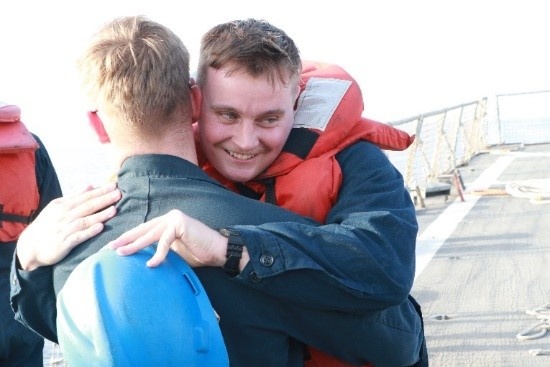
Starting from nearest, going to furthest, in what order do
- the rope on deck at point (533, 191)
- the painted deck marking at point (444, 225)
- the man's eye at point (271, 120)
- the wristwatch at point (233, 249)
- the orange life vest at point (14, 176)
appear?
the wristwatch at point (233, 249), the man's eye at point (271, 120), the orange life vest at point (14, 176), the painted deck marking at point (444, 225), the rope on deck at point (533, 191)

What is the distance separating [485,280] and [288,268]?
534 centimetres

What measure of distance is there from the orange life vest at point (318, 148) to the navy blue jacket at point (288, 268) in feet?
0.29

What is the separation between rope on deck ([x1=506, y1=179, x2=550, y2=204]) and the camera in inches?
421

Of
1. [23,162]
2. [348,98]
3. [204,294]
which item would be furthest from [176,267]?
[23,162]

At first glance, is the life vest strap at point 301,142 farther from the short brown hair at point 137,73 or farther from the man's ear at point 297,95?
the short brown hair at point 137,73

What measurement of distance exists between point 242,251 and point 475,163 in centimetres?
1506

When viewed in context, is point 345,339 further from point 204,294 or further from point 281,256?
point 204,294

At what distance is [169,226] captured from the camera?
186 cm

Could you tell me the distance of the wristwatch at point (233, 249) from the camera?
1.95 metres

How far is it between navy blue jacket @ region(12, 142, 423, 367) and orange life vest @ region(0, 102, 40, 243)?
1.83m

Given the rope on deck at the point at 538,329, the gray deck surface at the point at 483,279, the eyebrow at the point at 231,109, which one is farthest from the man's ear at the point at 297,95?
the rope on deck at the point at 538,329

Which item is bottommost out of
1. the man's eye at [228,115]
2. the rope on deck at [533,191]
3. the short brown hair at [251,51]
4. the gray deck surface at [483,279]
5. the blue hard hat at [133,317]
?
the rope on deck at [533,191]

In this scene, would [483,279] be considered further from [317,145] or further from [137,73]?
[137,73]

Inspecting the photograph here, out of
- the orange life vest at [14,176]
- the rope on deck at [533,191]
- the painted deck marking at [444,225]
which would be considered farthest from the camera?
the rope on deck at [533,191]
